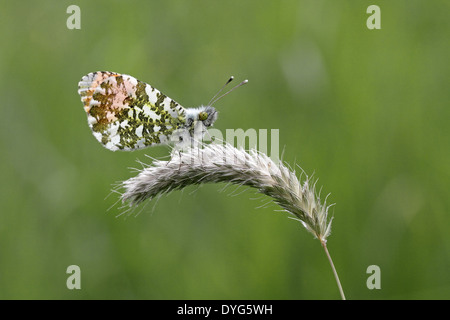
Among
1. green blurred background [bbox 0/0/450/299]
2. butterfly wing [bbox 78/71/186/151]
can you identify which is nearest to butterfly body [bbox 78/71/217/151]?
butterfly wing [bbox 78/71/186/151]

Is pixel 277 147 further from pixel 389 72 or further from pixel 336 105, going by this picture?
Result: pixel 389 72

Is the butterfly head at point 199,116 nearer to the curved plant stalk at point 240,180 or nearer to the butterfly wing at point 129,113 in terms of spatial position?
the butterfly wing at point 129,113

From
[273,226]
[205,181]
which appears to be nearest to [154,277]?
[273,226]

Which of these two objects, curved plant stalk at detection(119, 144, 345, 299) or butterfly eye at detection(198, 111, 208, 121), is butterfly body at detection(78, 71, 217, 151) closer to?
butterfly eye at detection(198, 111, 208, 121)

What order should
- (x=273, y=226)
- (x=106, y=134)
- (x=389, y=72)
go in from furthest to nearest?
1. (x=389, y=72)
2. (x=273, y=226)
3. (x=106, y=134)

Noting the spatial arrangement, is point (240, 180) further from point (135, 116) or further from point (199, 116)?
point (135, 116)
